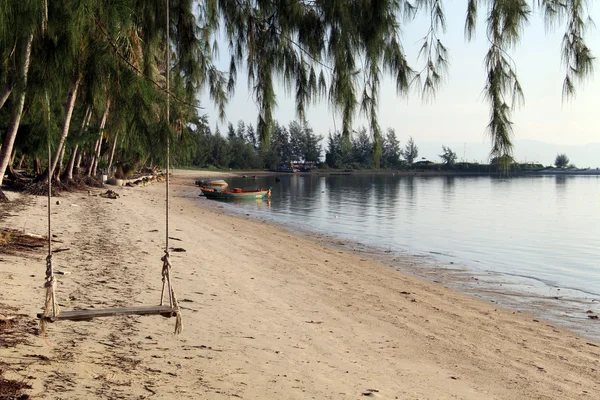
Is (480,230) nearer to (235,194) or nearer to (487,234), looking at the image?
(487,234)

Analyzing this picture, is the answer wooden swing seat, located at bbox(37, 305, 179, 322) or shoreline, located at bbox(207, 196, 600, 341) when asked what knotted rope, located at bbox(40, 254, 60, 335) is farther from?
shoreline, located at bbox(207, 196, 600, 341)

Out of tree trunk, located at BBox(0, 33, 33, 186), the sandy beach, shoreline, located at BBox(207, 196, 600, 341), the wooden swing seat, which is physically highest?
tree trunk, located at BBox(0, 33, 33, 186)

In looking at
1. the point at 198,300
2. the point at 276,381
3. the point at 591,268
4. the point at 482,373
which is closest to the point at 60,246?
the point at 198,300

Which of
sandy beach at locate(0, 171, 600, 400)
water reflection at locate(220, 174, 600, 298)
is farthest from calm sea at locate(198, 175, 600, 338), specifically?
sandy beach at locate(0, 171, 600, 400)

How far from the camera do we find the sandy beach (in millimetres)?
4168

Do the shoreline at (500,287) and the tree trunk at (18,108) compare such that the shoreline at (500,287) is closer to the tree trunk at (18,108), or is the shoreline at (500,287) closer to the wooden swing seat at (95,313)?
the wooden swing seat at (95,313)

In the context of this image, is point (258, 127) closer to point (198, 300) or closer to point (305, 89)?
point (305, 89)

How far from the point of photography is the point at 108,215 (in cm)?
1583

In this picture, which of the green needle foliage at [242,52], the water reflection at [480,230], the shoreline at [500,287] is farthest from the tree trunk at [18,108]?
the water reflection at [480,230]

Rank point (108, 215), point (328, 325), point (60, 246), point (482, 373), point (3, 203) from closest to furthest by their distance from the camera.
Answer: point (482, 373) < point (328, 325) < point (60, 246) < point (3, 203) < point (108, 215)

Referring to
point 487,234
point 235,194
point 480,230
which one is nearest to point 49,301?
point 487,234

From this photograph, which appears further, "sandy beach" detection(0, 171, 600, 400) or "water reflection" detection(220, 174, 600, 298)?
"water reflection" detection(220, 174, 600, 298)

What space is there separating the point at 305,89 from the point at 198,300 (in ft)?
11.9

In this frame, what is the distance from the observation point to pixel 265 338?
572 centimetres
